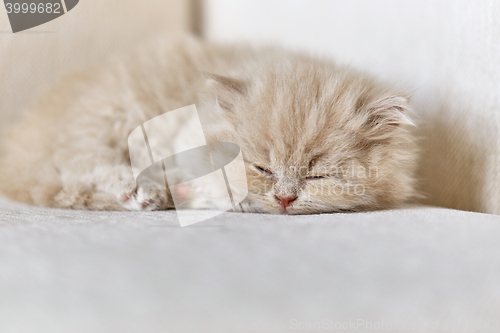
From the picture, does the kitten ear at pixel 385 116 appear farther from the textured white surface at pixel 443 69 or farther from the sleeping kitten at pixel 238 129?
the textured white surface at pixel 443 69

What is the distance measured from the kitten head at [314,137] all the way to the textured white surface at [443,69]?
23 centimetres

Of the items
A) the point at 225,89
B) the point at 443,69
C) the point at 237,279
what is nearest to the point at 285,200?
the point at 225,89

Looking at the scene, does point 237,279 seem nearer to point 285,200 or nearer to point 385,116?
point 285,200

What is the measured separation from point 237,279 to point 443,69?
3.88ft

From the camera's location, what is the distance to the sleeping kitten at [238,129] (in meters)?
1.09

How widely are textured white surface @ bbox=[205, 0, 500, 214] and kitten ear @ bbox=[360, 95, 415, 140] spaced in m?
0.18

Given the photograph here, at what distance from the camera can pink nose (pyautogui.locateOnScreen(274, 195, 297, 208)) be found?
106 centimetres

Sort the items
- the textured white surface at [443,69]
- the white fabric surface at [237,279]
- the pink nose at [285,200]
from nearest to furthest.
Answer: the white fabric surface at [237,279]
the pink nose at [285,200]
the textured white surface at [443,69]

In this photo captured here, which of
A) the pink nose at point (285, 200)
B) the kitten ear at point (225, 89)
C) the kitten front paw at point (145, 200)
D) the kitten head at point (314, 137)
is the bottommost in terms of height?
the kitten front paw at point (145, 200)

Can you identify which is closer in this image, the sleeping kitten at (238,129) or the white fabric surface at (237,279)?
the white fabric surface at (237,279)

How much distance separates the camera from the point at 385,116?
1.18 metres

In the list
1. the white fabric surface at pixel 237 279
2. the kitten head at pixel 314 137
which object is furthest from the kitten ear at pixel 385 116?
the white fabric surface at pixel 237 279

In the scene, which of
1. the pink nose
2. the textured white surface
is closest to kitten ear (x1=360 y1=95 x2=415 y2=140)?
the textured white surface

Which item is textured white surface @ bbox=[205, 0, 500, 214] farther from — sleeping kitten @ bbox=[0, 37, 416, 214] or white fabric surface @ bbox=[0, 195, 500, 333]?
white fabric surface @ bbox=[0, 195, 500, 333]
